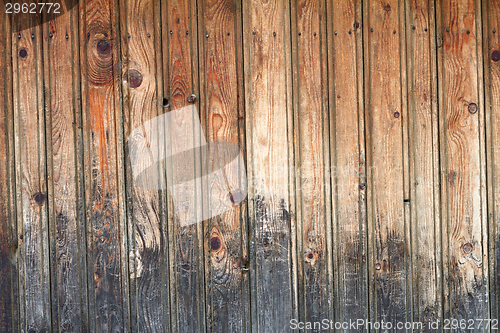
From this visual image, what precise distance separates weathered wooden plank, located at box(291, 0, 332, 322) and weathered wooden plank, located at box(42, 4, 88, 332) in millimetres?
1172

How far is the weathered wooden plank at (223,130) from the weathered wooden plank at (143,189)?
0.25 meters

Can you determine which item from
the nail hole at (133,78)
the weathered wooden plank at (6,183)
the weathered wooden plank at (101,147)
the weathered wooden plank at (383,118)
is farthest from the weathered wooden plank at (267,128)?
the weathered wooden plank at (6,183)

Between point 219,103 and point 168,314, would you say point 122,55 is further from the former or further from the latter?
point 168,314

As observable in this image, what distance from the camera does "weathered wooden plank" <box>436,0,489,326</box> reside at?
2.01 metres

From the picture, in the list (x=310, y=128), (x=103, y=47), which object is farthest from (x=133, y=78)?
(x=310, y=128)

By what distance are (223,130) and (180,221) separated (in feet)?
1.77

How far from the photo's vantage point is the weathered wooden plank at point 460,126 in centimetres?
201

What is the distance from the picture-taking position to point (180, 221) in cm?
199

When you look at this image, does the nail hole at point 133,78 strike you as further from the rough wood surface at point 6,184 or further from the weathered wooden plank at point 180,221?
the rough wood surface at point 6,184

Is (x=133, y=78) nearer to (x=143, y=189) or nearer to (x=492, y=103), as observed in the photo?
(x=143, y=189)

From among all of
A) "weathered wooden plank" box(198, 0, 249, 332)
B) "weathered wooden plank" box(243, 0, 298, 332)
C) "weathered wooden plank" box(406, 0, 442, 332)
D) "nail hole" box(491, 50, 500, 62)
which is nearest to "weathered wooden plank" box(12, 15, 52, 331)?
"weathered wooden plank" box(198, 0, 249, 332)

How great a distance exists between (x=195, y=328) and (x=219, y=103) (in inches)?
47.9

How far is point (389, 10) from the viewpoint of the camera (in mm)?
2008

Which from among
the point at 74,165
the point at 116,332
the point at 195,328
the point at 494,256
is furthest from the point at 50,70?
the point at 494,256
